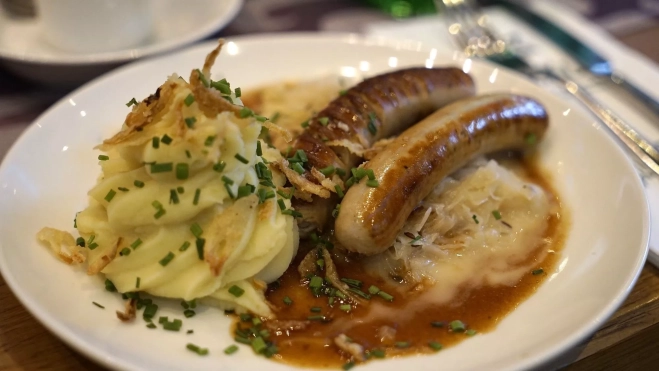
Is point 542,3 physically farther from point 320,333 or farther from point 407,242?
point 320,333

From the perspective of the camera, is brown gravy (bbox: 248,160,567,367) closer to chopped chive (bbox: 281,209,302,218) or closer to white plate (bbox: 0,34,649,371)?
white plate (bbox: 0,34,649,371)

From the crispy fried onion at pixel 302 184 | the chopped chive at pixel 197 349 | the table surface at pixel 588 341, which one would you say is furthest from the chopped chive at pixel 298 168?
the table surface at pixel 588 341

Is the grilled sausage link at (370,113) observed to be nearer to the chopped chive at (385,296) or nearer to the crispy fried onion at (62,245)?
the chopped chive at (385,296)

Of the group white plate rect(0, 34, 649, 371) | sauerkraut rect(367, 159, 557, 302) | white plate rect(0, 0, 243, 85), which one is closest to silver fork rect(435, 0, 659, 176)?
white plate rect(0, 34, 649, 371)

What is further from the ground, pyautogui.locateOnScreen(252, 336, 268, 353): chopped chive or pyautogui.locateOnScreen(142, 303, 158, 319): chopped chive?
pyautogui.locateOnScreen(142, 303, 158, 319): chopped chive

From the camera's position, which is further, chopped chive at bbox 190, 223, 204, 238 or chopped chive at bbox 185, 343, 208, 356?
chopped chive at bbox 190, 223, 204, 238

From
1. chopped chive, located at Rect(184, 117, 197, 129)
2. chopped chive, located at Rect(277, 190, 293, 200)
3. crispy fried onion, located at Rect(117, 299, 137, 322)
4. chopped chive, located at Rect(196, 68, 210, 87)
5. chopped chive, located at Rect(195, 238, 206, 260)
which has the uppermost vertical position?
chopped chive, located at Rect(196, 68, 210, 87)

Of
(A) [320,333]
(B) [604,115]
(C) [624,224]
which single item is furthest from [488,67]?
(A) [320,333]
